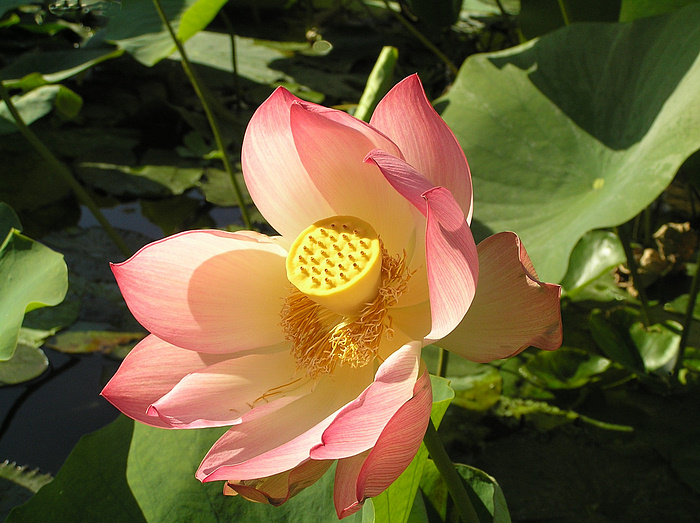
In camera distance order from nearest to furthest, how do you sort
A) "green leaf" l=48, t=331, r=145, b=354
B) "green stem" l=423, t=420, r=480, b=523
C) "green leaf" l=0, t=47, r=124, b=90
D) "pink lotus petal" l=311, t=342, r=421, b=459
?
1. "pink lotus petal" l=311, t=342, r=421, b=459
2. "green stem" l=423, t=420, r=480, b=523
3. "green leaf" l=48, t=331, r=145, b=354
4. "green leaf" l=0, t=47, r=124, b=90

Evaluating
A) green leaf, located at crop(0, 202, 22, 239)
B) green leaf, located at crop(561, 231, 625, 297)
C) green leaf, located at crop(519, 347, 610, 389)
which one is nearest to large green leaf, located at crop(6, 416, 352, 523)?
green leaf, located at crop(0, 202, 22, 239)

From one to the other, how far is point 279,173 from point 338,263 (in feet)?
0.43

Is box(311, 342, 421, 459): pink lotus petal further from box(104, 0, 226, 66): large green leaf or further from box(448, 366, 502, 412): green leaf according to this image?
box(104, 0, 226, 66): large green leaf

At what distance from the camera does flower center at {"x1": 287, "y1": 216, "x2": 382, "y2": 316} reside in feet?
2.12

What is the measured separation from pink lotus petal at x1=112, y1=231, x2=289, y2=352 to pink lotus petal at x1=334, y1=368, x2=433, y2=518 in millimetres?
230

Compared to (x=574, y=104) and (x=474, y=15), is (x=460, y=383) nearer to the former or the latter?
(x=574, y=104)

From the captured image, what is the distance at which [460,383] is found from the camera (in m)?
1.41

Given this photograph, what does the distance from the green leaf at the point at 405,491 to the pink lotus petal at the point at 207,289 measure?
206 mm

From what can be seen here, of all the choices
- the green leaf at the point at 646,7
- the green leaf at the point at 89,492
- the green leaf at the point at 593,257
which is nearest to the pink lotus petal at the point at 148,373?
the green leaf at the point at 89,492

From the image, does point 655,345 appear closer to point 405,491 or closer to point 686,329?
point 686,329

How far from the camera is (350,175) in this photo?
675mm

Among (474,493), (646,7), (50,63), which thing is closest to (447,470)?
(474,493)

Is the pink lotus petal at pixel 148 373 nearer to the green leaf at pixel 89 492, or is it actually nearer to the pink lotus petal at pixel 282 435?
the pink lotus petal at pixel 282 435

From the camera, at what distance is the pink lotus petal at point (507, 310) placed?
58 cm
